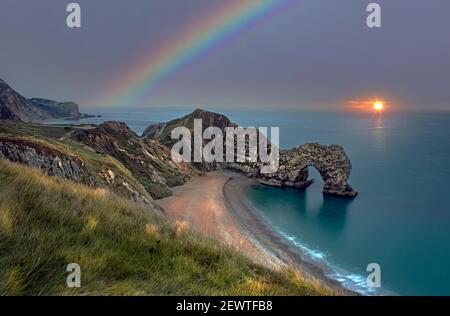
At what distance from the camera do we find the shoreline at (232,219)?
125ft

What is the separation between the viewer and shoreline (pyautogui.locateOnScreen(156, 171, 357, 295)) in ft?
125

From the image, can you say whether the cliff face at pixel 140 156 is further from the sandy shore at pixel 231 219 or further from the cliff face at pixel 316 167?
the cliff face at pixel 316 167

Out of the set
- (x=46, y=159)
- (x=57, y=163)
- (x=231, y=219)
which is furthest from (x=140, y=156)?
(x=46, y=159)

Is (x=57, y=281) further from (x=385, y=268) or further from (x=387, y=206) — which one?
(x=387, y=206)

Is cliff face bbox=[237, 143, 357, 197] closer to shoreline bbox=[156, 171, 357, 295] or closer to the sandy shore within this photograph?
shoreline bbox=[156, 171, 357, 295]

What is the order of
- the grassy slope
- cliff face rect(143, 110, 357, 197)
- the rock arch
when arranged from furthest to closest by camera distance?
cliff face rect(143, 110, 357, 197) < the rock arch < the grassy slope

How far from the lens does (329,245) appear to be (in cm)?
4972

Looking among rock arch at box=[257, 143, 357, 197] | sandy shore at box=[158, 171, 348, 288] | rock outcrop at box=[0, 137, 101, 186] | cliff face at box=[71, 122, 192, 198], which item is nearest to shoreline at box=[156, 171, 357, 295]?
sandy shore at box=[158, 171, 348, 288]

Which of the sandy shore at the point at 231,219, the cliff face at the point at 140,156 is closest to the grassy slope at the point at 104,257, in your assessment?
the sandy shore at the point at 231,219

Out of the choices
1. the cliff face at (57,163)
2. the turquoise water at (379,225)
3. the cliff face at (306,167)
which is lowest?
the turquoise water at (379,225)

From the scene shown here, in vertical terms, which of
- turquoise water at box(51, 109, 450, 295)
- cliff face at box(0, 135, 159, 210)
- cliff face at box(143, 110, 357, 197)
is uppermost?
cliff face at box(0, 135, 159, 210)

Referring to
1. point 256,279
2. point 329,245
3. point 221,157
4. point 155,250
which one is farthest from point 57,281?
point 221,157

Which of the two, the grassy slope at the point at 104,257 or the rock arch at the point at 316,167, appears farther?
the rock arch at the point at 316,167

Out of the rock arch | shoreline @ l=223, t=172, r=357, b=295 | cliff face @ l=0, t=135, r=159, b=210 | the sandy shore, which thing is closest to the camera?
cliff face @ l=0, t=135, r=159, b=210
